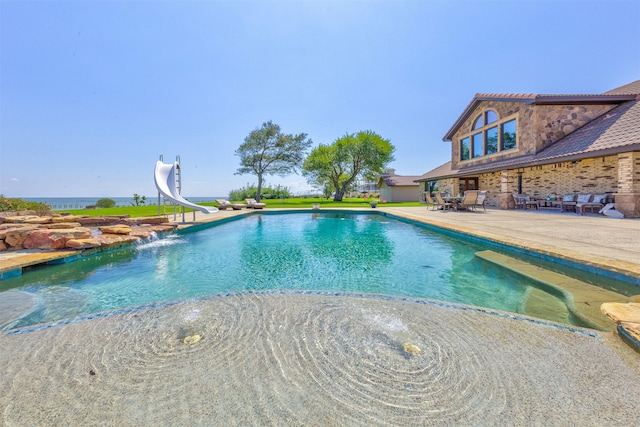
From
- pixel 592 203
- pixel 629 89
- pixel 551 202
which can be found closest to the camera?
pixel 592 203

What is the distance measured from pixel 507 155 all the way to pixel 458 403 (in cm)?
1779

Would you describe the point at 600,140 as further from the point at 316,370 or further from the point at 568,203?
the point at 316,370

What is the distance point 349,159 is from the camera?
3038cm

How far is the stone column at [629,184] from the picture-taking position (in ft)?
29.1

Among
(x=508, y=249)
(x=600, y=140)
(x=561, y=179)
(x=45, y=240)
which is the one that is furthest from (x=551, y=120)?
(x=45, y=240)

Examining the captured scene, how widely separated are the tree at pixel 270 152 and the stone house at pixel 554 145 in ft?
57.1

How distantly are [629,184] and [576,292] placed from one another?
939 centimetres

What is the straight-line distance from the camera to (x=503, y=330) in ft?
7.58

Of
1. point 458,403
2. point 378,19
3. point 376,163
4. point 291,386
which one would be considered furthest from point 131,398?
point 376,163

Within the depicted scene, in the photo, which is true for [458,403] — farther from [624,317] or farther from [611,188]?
[611,188]

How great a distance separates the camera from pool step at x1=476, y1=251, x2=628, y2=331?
2641 millimetres

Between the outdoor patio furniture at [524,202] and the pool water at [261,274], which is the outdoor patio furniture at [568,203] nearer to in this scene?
the outdoor patio furniture at [524,202]

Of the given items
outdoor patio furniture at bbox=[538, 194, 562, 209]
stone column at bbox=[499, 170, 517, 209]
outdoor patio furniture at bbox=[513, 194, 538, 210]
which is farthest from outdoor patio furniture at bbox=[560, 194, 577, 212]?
stone column at bbox=[499, 170, 517, 209]

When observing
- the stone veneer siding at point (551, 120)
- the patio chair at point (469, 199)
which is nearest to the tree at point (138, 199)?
the patio chair at point (469, 199)
